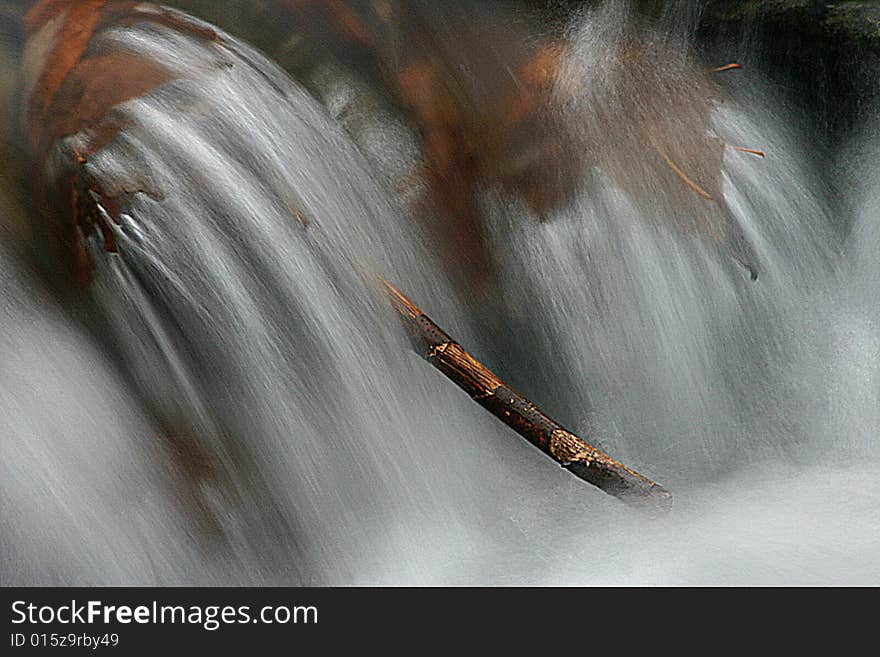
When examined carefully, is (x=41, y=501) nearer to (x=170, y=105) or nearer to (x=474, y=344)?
(x=170, y=105)

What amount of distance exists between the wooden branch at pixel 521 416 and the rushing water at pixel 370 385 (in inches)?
2.9

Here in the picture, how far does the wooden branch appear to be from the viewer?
93.8 inches

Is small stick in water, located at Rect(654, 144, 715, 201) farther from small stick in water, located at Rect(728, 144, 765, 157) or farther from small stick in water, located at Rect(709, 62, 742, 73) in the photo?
small stick in water, located at Rect(709, 62, 742, 73)

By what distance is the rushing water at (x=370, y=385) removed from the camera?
217cm

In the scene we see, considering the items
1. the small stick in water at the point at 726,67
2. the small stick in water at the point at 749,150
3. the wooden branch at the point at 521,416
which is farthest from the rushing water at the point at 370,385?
the small stick in water at the point at 726,67

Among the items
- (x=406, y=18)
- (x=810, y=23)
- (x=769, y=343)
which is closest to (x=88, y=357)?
(x=406, y=18)

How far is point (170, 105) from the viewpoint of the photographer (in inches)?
93.0

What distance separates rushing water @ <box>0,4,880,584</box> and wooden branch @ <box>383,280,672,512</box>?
73 millimetres

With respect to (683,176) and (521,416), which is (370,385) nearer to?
(521,416)

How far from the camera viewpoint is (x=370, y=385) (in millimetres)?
2471

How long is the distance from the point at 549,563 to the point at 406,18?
1.61m

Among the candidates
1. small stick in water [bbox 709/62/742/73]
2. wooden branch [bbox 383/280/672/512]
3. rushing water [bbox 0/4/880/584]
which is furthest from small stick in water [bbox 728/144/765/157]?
wooden branch [bbox 383/280/672/512]

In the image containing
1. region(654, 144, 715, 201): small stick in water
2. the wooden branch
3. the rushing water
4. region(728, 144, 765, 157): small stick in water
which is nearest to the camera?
the rushing water

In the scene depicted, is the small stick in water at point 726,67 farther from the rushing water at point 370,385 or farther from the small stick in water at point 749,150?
the rushing water at point 370,385
